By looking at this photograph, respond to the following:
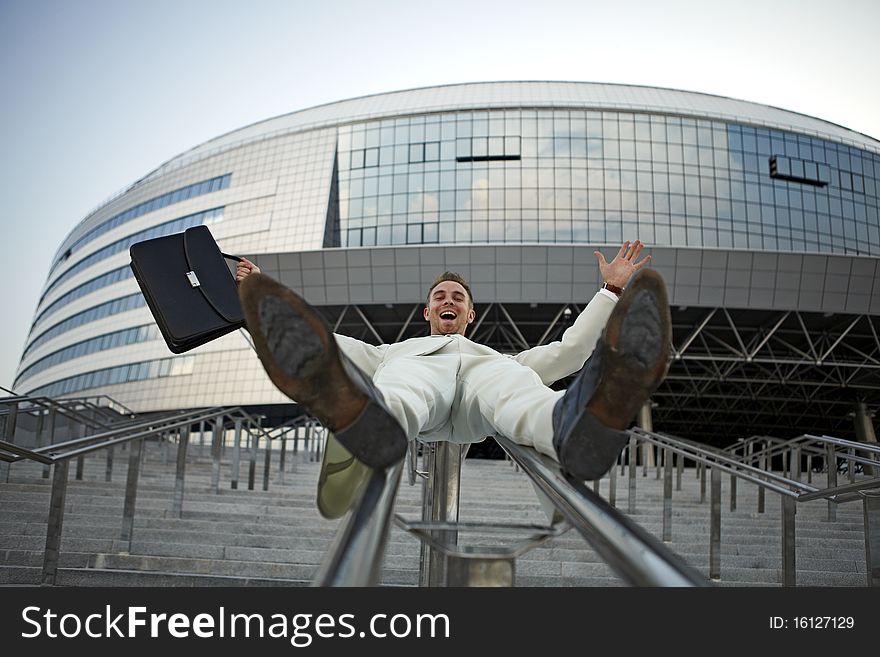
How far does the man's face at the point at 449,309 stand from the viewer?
380cm

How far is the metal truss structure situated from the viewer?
23.4 meters

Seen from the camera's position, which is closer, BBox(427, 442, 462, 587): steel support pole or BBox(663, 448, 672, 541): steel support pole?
BBox(427, 442, 462, 587): steel support pole

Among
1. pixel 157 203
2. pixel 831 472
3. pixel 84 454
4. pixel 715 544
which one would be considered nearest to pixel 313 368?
pixel 84 454

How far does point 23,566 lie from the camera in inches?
184

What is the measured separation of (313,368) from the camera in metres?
1.73

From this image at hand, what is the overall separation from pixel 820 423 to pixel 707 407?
21.1ft

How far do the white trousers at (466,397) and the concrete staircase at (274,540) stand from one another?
2311mm

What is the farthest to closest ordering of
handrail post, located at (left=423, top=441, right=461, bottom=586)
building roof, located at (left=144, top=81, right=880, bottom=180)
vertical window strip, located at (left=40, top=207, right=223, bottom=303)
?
vertical window strip, located at (left=40, top=207, right=223, bottom=303) → building roof, located at (left=144, top=81, right=880, bottom=180) → handrail post, located at (left=423, top=441, right=461, bottom=586)

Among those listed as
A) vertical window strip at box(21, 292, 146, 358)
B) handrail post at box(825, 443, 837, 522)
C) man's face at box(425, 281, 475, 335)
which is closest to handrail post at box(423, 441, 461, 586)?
man's face at box(425, 281, 475, 335)

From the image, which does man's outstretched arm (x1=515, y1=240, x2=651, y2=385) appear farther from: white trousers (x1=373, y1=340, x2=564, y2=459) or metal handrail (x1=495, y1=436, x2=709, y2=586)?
metal handrail (x1=495, y1=436, x2=709, y2=586)

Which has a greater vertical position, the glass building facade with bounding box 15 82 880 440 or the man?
the glass building facade with bounding box 15 82 880 440

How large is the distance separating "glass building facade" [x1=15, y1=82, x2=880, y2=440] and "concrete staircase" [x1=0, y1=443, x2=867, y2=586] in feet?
45.4
